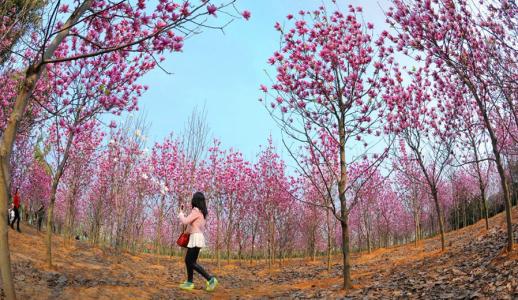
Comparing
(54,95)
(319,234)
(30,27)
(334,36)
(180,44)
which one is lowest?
(319,234)

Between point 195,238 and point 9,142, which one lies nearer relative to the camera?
point 9,142

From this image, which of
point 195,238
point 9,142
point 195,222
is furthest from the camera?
point 195,222

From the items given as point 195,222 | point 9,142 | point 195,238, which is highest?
point 9,142

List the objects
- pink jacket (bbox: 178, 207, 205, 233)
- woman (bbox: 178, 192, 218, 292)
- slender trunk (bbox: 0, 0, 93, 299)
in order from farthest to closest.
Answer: pink jacket (bbox: 178, 207, 205, 233) → woman (bbox: 178, 192, 218, 292) → slender trunk (bbox: 0, 0, 93, 299)

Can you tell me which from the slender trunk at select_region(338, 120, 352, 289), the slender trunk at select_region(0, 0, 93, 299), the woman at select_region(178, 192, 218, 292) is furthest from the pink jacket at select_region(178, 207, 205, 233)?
the slender trunk at select_region(0, 0, 93, 299)

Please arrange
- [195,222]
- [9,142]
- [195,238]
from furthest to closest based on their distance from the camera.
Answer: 1. [195,222]
2. [195,238]
3. [9,142]

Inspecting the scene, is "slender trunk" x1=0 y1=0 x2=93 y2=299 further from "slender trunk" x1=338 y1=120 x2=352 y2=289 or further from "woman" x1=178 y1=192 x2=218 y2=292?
"slender trunk" x1=338 y1=120 x2=352 y2=289

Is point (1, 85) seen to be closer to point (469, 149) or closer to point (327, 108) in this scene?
point (327, 108)

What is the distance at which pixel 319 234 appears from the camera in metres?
41.3

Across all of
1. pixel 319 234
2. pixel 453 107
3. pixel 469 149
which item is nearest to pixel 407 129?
pixel 453 107

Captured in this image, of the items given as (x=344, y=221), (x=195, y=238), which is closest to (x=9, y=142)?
(x=195, y=238)

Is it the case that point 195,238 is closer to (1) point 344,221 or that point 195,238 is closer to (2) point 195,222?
(2) point 195,222

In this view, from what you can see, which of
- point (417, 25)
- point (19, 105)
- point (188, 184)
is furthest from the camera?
point (188, 184)

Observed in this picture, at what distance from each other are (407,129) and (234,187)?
12744 millimetres
